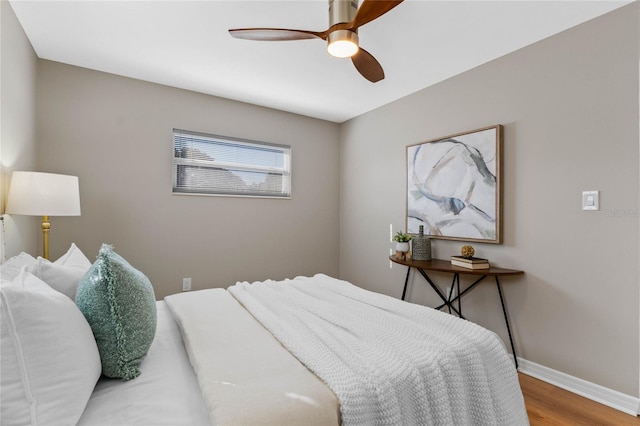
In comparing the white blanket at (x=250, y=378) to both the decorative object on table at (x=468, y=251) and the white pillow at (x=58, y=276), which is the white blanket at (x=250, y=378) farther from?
the decorative object on table at (x=468, y=251)

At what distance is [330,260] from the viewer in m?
4.31

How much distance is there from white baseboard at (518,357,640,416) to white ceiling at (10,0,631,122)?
241cm

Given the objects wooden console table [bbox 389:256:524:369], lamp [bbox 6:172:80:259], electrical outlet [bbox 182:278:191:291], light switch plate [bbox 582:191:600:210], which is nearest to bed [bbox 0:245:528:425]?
lamp [bbox 6:172:80:259]

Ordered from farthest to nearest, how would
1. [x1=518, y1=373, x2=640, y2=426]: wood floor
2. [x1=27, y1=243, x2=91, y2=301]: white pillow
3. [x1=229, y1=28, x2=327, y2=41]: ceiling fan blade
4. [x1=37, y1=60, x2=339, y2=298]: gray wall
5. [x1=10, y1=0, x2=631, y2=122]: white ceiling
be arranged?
[x1=37, y1=60, x2=339, y2=298]: gray wall → [x1=10, y1=0, x2=631, y2=122]: white ceiling → [x1=518, y1=373, x2=640, y2=426]: wood floor → [x1=229, y1=28, x2=327, y2=41]: ceiling fan blade → [x1=27, y1=243, x2=91, y2=301]: white pillow

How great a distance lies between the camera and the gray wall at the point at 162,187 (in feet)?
9.19

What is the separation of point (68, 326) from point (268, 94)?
2.96m

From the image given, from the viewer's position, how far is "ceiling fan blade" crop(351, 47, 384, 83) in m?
1.93

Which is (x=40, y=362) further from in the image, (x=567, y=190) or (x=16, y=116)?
(x=567, y=190)

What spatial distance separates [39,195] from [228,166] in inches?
72.6

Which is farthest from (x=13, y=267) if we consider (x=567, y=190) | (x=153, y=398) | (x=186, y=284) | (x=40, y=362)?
(x=567, y=190)

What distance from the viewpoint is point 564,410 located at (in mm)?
1983

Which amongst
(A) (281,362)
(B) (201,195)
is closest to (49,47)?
(B) (201,195)

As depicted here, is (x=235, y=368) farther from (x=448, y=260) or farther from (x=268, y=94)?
(x=268, y=94)

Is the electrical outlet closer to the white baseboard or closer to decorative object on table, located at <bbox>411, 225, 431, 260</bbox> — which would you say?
decorative object on table, located at <bbox>411, 225, 431, 260</bbox>
